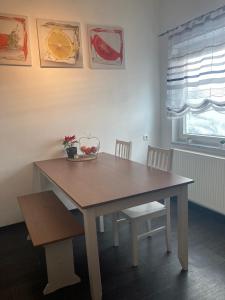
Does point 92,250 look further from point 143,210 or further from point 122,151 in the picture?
point 122,151

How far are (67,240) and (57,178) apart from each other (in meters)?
0.56

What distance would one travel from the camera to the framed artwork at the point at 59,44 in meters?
2.85

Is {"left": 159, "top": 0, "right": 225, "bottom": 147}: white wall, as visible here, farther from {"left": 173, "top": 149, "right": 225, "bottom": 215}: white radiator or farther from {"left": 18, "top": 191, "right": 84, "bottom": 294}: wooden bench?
{"left": 18, "top": 191, "right": 84, "bottom": 294}: wooden bench

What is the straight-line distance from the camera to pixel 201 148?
3.07 metres

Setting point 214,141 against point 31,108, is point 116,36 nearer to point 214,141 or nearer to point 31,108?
point 31,108

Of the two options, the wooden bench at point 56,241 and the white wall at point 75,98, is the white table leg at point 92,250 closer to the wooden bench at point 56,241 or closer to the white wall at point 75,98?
the wooden bench at point 56,241

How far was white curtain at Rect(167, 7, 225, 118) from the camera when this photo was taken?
262cm

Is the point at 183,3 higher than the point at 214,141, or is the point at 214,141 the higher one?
the point at 183,3

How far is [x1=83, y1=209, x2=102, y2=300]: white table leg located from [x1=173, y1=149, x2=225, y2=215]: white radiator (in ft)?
5.47

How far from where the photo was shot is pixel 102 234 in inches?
106

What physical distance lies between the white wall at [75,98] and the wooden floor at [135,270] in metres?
0.84

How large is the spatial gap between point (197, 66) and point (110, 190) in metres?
1.89

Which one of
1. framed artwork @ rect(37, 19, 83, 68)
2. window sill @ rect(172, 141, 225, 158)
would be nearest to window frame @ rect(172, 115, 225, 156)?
window sill @ rect(172, 141, 225, 158)

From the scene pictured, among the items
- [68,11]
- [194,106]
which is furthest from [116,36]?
[194,106]
